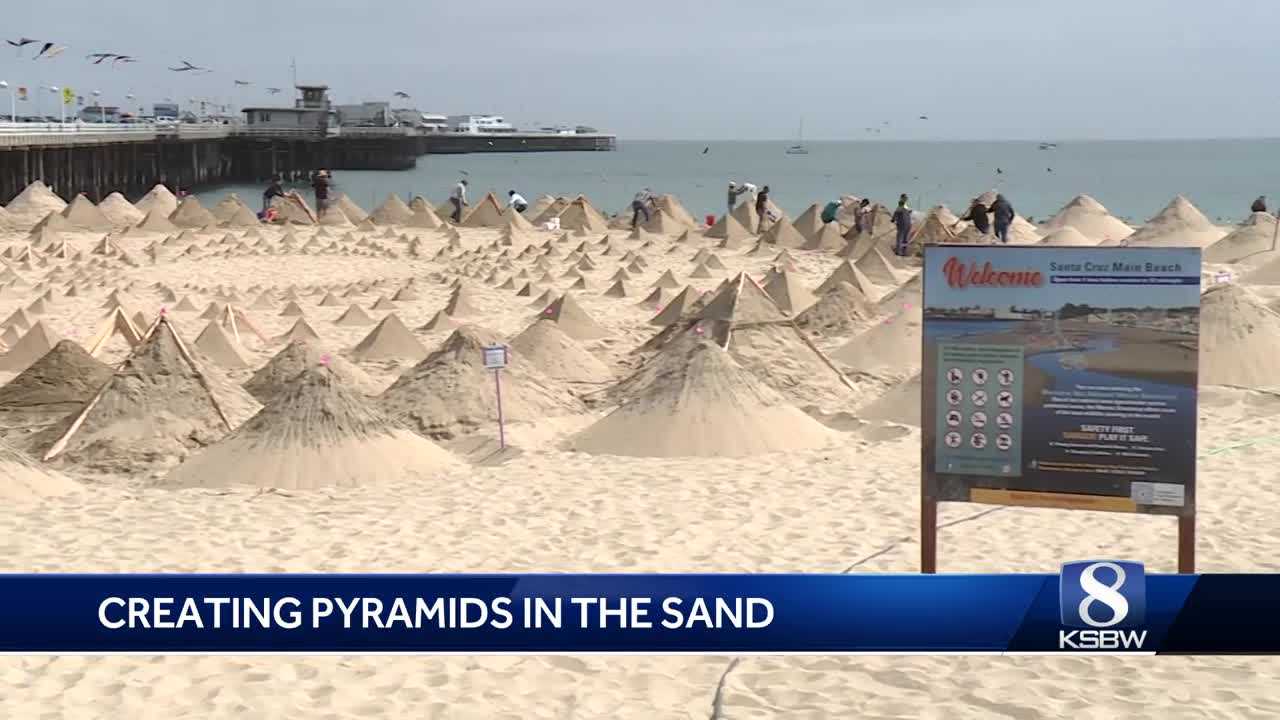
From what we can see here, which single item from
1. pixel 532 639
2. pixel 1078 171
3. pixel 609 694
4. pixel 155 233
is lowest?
pixel 609 694

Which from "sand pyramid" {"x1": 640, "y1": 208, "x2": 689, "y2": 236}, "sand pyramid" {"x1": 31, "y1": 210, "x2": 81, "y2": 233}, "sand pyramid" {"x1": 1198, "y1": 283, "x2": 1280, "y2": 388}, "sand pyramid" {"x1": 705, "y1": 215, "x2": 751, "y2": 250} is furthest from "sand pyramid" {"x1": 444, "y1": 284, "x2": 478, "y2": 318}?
"sand pyramid" {"x1": 31, "y1": 210, "x2": 81, "y2": 233}

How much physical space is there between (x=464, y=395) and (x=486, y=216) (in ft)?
78.3

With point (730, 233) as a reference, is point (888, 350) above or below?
below

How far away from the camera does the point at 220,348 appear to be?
1545 centimetres

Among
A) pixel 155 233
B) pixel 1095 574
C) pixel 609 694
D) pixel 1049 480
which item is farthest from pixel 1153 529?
pixel 155 233

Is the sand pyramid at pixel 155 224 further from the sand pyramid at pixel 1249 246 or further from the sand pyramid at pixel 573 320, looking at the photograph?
the sand pyramid at pixel 1249 246

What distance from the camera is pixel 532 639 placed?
18.0ft

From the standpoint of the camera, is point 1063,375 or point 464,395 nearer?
point 1063,375

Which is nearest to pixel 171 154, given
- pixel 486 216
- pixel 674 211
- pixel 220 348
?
pixel 486 216

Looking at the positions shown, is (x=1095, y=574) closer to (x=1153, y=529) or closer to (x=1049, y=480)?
(x=1049, y=480)

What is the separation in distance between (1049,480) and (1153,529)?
2.51 meters

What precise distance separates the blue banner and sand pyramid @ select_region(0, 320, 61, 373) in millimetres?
10944

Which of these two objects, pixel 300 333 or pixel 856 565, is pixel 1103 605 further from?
pixel 300 333

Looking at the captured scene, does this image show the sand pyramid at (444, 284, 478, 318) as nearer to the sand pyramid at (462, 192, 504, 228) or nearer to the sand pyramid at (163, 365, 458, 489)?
the sand pyramid at (163, 365, 458, 489)
